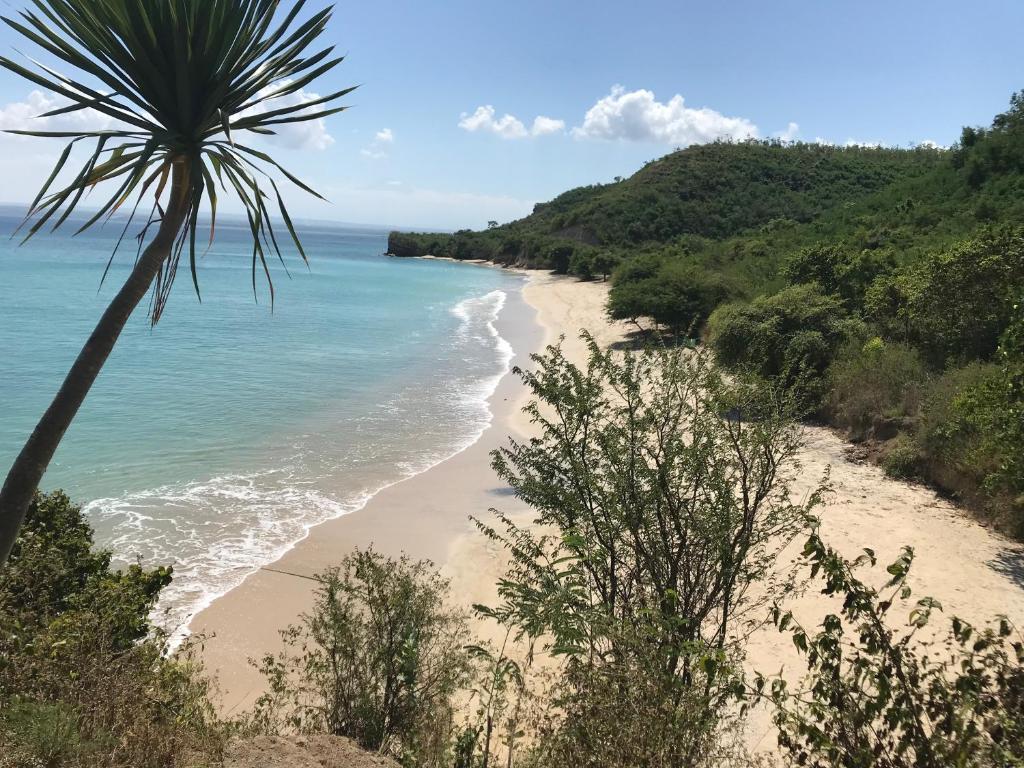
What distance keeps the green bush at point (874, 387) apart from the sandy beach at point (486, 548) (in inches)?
30.2

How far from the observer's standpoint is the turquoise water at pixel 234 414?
12609 millimetres

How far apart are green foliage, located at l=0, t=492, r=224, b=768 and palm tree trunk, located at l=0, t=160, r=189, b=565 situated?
1509mm

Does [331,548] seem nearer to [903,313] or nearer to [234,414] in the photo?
[234,414]

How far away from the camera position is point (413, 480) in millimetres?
15555

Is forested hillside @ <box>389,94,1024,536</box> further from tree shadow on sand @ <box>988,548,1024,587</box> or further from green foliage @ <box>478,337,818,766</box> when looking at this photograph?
green foliage @ <box>478,337,818,766</box>

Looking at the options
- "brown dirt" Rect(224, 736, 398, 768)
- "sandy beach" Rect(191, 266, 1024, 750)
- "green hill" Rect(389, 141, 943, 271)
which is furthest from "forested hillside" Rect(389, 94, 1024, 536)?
"green hill" Rect(389, 141, 943, 271)

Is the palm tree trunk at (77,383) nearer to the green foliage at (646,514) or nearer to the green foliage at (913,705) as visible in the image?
the green foliage at (646,514)

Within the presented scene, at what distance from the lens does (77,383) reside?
358 centimetres

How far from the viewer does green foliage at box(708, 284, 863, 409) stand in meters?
19.4

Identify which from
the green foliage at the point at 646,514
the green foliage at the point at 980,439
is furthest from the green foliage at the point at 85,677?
the green foliage at the point at 980,439

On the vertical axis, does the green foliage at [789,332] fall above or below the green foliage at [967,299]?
below

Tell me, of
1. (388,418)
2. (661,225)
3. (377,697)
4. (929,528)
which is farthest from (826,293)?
(661,225)

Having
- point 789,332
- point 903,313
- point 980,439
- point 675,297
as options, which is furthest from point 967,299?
point 675,297

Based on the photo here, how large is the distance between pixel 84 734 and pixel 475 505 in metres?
10.1
